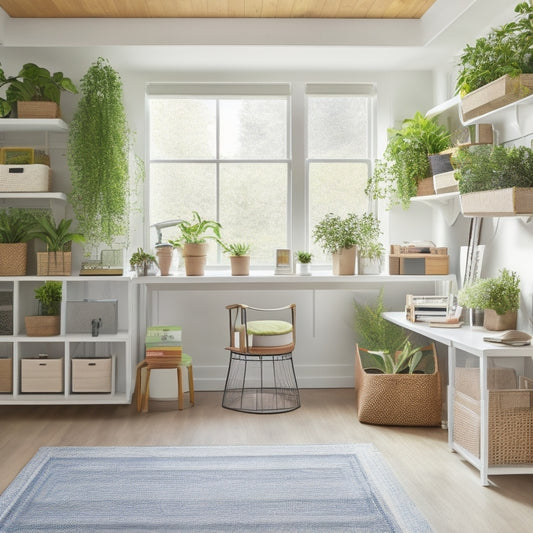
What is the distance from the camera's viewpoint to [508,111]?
12.4 feet

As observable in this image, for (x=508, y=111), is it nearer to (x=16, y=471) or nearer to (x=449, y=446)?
(x=449, y=446)

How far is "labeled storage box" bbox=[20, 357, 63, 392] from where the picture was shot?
4621mm

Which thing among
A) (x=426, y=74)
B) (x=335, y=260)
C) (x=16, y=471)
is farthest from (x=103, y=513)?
(x=426, y=74)

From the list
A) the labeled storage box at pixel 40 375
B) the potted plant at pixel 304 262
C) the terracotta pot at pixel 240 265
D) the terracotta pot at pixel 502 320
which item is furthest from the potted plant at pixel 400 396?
the labeled storage box at pixel 40 375

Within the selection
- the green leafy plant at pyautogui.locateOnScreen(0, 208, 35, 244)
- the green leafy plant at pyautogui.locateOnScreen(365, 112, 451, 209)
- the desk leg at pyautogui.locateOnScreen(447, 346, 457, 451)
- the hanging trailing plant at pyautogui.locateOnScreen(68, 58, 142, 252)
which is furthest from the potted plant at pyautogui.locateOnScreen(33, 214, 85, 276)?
the desk leg at pyautogui.locateOnScreen(447, 346, 457, 451)

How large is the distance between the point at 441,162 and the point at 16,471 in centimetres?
319

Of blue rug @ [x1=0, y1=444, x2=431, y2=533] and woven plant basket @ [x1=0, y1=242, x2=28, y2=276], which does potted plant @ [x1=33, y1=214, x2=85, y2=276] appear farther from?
blue rug @ [x1=0, y1=444, x2=431, y2=533]

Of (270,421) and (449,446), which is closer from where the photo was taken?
(449,446)

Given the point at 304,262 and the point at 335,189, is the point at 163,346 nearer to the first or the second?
the point at 304,262

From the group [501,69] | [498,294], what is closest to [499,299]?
[498,294]

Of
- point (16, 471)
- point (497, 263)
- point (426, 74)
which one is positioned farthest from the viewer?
point (426, 74)

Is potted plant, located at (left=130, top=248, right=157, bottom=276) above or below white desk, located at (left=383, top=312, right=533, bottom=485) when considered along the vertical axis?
above

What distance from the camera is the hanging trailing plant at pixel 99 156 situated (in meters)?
4.88

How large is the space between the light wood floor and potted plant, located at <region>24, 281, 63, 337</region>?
572 millimetres
